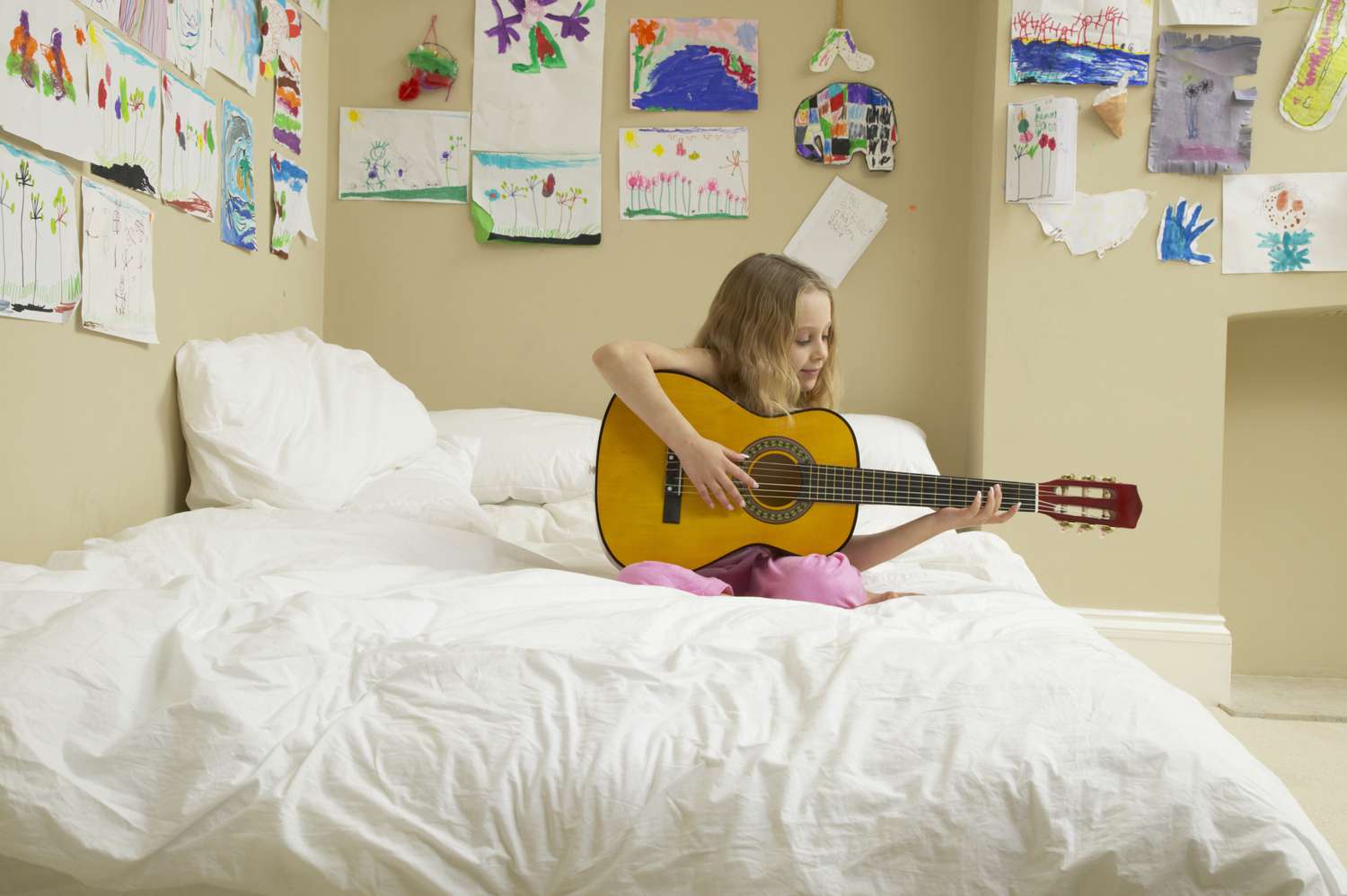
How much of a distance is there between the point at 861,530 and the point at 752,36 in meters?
1.55

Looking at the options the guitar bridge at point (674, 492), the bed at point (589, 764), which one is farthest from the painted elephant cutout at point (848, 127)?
the bed at point (589, 764)

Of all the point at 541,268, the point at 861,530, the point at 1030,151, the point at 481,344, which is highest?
the point at 1030,151

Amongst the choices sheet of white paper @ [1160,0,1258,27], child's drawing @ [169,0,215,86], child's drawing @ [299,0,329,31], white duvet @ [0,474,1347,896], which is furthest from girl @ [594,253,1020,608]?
child's drawing @ [299,0,329,31]

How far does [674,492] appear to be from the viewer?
1.65 m

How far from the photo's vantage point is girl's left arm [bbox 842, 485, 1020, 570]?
163 centimetres

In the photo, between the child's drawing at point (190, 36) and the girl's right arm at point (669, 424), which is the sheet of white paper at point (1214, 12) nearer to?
the girl's right arm at point (669, 424)

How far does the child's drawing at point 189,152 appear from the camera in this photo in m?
1.95

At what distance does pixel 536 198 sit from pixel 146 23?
4.05ft

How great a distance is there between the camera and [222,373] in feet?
6.34

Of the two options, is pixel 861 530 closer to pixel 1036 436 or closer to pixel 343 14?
pixel 1036 436

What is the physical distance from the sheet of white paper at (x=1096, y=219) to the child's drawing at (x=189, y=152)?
6.36 ft

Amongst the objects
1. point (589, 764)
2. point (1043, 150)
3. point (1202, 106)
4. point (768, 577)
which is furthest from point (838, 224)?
point (589, 764)

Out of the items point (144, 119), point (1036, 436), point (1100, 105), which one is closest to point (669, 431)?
point (144, 119)

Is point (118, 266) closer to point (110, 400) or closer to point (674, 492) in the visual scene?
point (110, 400)
